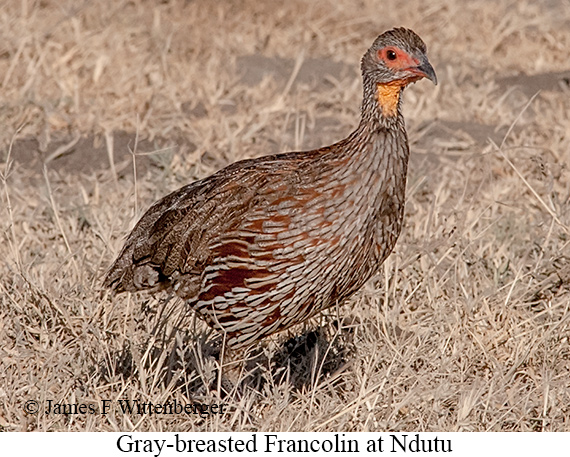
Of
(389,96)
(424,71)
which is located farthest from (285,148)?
(424,71)

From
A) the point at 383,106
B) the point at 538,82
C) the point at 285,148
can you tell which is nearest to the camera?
the point at 383,106

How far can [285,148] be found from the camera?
6668mm

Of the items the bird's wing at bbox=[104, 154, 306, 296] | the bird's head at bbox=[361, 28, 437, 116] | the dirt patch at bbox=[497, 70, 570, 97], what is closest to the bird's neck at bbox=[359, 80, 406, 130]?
the bird's head at bbox=[361, 28, 437, 116]

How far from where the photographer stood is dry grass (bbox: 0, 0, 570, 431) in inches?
168

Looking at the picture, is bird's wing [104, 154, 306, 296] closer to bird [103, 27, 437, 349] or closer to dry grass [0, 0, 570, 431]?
bird [103, 27, 437, 349]

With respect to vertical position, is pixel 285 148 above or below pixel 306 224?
below

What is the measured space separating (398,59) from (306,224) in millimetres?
703

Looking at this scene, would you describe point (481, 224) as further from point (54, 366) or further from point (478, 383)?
point (54, 366)

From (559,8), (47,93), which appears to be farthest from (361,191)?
(559,8)

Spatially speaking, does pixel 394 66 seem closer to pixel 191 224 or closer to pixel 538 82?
pixel 191 224

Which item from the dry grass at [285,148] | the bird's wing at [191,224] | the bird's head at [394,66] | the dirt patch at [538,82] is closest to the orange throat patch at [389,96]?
the bird's head at [394,66]

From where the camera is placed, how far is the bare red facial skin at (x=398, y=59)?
4.00 metres

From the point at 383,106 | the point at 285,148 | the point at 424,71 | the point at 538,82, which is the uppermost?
the point at 424,71

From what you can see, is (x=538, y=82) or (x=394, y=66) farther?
(x=538, y=82)
